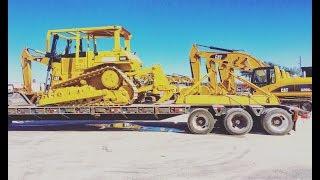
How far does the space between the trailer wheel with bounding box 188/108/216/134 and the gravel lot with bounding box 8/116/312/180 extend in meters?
0.22

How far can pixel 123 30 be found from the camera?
519 cm

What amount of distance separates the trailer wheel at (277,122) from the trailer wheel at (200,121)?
0.73 meters

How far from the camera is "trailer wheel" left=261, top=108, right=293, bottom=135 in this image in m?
5.68

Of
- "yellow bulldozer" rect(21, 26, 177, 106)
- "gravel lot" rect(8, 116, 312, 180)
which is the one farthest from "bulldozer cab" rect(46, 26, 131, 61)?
"gravel lot" rect(8, 116, 312, 180)

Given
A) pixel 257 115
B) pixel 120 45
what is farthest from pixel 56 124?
pixel 257 115

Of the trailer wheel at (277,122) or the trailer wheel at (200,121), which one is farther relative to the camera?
the trailer wheel at (200,121)

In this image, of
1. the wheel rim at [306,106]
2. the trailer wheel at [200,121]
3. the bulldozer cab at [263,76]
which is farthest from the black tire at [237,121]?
the wheel rim at [306,106]

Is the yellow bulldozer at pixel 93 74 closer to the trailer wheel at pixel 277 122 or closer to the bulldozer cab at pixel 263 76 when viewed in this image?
the bulldozer cab at pixel 263 76

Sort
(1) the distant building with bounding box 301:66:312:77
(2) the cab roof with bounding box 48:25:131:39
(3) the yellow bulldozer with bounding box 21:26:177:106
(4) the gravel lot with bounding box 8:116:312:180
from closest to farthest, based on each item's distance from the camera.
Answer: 1. (4) the gravel lot with bounding box 8:116:312:180
2. (1) the distant building with bounding box 301:66:312:77
3. (2) the cab roof with bounding box 48:25:131:39
4. (3) the yellow bulldozer with bounding box 21:26:177:106

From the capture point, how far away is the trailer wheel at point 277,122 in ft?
18.6

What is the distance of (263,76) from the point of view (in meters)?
5.75

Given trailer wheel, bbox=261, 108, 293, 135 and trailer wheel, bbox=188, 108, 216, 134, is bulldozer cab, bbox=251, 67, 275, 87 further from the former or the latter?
trailer wheel, bbox=188, 108, 216, 134

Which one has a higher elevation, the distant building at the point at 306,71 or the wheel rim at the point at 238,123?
the distant building at the point at 306,71

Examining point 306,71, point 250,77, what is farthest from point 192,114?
point 306,71
